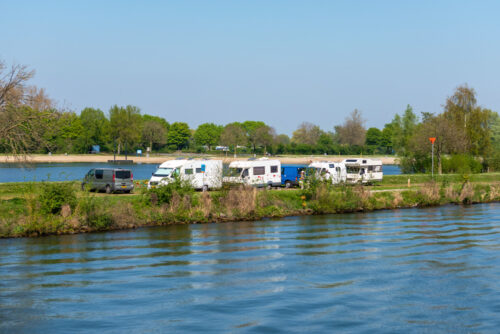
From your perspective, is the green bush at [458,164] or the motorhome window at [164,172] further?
the green bush at [458,164]

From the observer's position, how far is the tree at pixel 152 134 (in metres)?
155

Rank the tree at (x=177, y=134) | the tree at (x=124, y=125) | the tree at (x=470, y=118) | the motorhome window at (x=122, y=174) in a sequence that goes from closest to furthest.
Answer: the motorhome window at (x=122, y=174) → the tree at (x=470, y=118) → the tree at (x=124, y=125) → the tree at (x=177, y=134)

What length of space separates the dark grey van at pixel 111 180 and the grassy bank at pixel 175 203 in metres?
1.32

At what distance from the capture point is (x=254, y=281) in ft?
71.6

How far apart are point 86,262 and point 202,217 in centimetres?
Answer: 1249

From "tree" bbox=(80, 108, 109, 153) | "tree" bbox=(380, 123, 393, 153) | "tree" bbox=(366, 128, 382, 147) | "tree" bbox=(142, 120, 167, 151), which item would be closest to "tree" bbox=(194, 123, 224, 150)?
"tree" bbox=(142, 120, 167, 151)

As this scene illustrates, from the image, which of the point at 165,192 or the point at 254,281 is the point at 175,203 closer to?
the point at 165,192

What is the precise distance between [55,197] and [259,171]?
19.1 metres

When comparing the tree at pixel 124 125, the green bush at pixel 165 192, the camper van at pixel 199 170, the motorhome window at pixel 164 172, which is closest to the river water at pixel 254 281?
the green bush at pixel 165 192

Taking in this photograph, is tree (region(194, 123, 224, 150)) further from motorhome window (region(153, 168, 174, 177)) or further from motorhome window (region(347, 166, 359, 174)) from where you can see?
motorhome window (region(153, 168, 174, 177))

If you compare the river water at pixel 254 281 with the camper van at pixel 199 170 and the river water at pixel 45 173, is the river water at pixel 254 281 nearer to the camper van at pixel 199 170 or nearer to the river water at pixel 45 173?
the camper van at pixel 199 170

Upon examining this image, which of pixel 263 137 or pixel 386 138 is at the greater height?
pixel 386 138

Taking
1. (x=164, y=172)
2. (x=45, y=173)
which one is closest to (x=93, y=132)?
(x=45, y=173)

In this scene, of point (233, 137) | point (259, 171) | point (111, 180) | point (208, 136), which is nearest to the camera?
point (111, 180)
